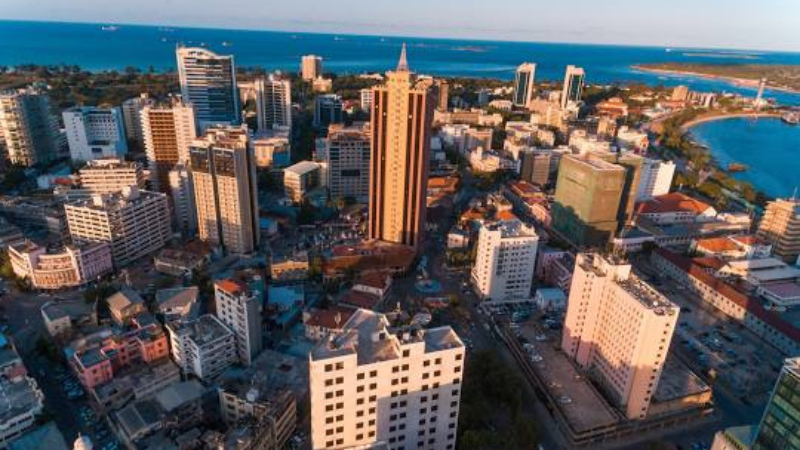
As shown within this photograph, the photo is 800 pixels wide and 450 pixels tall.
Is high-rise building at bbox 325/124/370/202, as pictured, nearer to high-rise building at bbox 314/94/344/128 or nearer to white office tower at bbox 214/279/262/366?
white office tower at bbox 214/279/262/366

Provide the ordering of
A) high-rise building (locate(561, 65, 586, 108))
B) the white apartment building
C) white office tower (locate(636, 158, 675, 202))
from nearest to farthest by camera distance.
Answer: the white apartment building
white office tower (locate(636, 158, 675, 202))
high-rise building (locate(561, 65, 586, 108))

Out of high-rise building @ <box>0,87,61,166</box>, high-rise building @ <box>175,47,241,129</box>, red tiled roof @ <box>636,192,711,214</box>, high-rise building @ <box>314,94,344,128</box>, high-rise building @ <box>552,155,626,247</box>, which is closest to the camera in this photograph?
high-rise building @ <box>552,155,626,247</box>

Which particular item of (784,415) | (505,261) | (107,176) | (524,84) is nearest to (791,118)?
(524,84)

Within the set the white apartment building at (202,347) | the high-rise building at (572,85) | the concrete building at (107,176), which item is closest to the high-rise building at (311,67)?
the high-rise building at (572,85)

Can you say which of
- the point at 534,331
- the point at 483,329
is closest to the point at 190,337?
the point at 483,329

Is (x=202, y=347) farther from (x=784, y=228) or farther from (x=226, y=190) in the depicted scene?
(x=784, y=228)

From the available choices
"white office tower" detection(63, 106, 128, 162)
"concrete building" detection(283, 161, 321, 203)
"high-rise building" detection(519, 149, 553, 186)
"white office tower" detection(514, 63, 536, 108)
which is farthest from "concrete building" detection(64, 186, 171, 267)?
"white office tower" detection(514, 63, 536, 108)

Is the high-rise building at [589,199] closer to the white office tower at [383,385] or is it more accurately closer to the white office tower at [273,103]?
the white office tower at [383,385]
